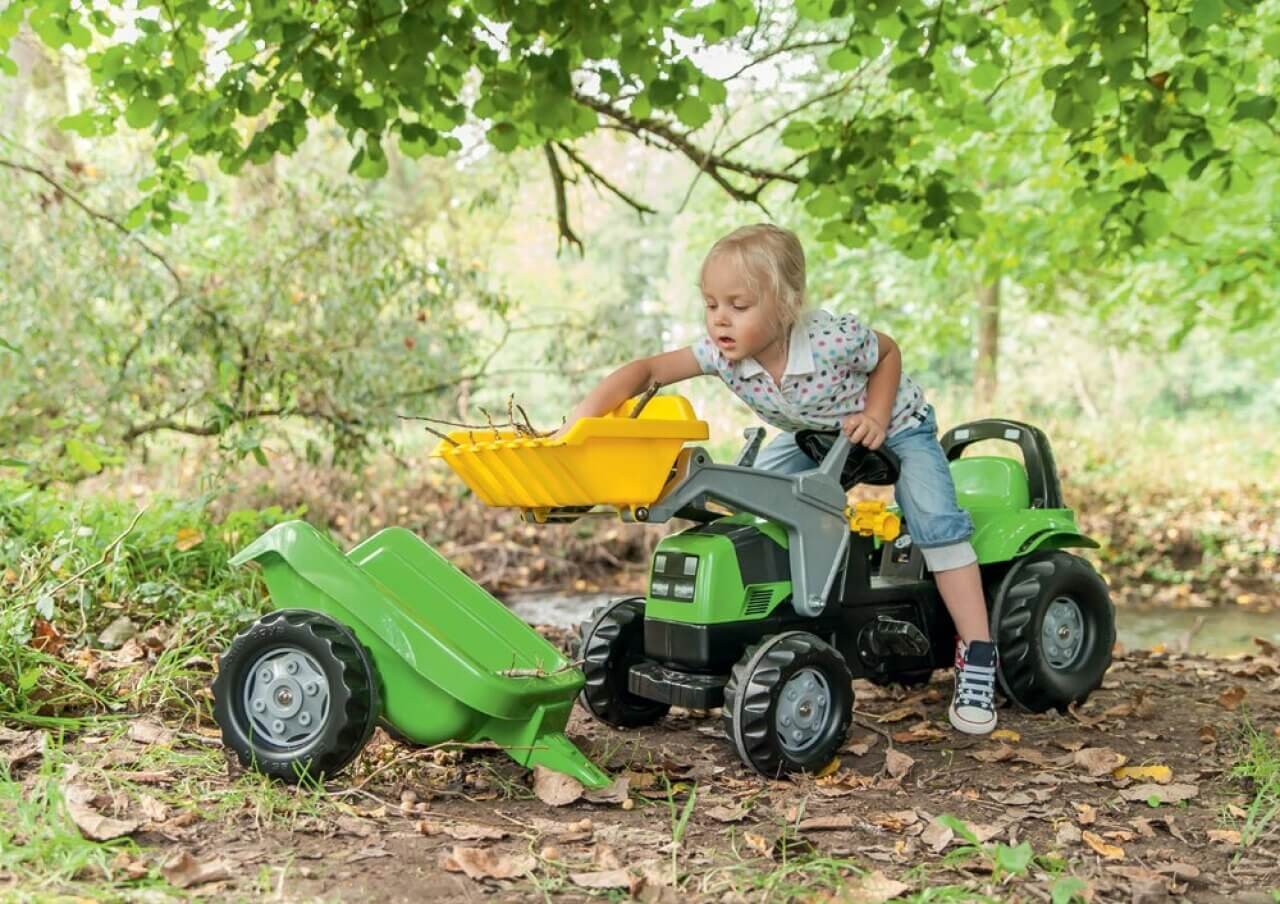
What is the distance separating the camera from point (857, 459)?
3699 millimetres

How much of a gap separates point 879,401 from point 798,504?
41 cm

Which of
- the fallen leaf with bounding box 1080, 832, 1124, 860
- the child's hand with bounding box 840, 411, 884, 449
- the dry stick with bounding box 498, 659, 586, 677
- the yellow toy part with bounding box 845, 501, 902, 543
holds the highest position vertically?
the child's hand with bounding box 840, 411, 884, 449

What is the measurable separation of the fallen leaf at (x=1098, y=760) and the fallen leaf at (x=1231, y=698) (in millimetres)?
944

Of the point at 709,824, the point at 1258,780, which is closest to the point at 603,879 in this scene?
the point at 709,824

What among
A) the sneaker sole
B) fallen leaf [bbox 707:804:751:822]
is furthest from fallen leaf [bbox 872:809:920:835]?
the sneaker sole

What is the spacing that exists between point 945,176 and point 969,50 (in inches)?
22.2

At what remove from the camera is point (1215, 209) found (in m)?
8.38

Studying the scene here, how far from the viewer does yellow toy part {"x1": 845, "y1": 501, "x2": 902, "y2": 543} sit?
3.63 meters

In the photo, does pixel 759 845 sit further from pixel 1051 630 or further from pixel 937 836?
pixel 1051 630

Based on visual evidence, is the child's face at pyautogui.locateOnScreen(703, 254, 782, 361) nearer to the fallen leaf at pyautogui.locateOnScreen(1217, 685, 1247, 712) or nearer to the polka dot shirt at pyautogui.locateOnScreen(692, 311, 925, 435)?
the polka dot shirt at pyautogui.locateOnScreen(692, 311, 925, 435)

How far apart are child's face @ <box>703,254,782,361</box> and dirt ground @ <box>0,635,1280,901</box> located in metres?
1.18

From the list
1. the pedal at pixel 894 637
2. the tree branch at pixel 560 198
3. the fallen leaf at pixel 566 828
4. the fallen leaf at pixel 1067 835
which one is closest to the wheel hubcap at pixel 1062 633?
the pedal at pixel 894 637

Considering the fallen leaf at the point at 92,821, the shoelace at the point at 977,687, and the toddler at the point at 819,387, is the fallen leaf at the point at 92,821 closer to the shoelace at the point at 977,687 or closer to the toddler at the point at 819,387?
the toddler at the point at 819,387

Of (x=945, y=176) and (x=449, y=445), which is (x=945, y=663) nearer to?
(x=449, y=445)
